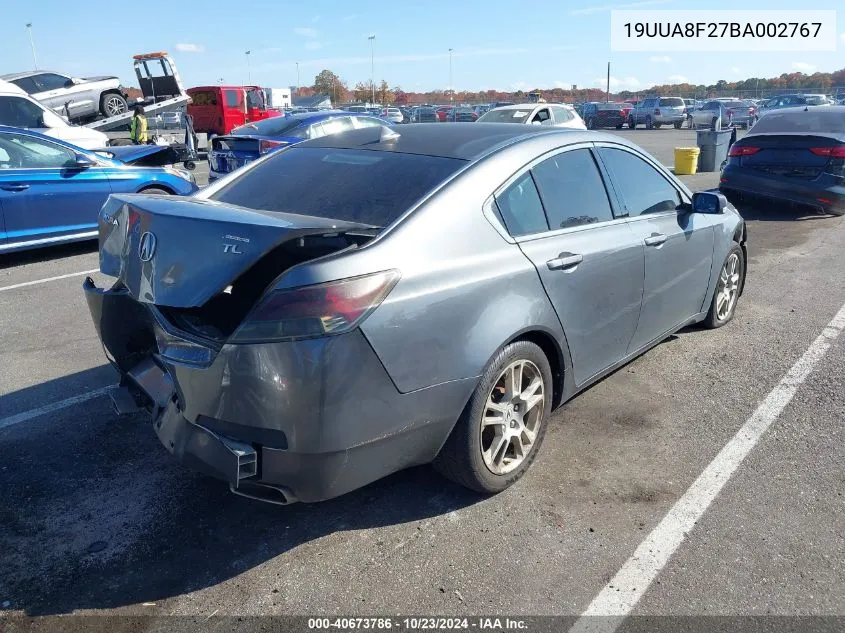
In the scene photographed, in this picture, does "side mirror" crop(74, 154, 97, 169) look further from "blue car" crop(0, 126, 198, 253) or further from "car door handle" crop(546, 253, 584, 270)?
"car door handle" crop(546, 253, 584, 270)

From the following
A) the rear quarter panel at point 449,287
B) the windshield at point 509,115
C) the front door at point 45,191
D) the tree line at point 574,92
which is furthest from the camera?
the tree line at point 574,92

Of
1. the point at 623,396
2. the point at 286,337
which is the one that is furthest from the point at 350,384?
the point at 623,396

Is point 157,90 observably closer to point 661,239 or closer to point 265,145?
point 265,145

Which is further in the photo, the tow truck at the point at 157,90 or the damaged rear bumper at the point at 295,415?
the tow truck at the point at 157,90

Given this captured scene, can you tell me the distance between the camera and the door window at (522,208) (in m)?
3.24

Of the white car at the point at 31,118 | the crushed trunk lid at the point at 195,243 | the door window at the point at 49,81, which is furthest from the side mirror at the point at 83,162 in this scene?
the door window at the point at 49,81

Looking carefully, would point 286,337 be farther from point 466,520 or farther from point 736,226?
point 736,226

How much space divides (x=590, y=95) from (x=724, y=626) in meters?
96.1

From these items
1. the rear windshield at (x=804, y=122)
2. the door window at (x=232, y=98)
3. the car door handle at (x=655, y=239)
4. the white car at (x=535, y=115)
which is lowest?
the car door handle at (x=655, y=239)

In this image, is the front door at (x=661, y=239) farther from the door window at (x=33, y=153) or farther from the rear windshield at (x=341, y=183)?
the door window at (x=33, y=153)

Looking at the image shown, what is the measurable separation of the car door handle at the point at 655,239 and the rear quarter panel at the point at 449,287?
1.07m

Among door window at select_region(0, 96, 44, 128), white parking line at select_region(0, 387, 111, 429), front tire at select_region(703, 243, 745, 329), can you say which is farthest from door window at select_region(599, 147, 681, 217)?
door window at select_region(0, 96, 44, 128)

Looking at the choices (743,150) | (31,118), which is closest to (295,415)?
(743,150)

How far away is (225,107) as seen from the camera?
25.5m
